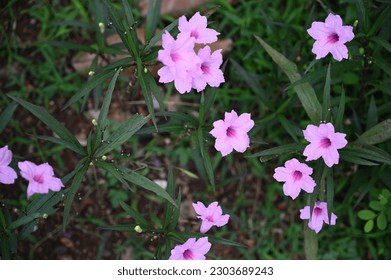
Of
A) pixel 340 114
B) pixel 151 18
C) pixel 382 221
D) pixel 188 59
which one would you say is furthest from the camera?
pixel 382 221

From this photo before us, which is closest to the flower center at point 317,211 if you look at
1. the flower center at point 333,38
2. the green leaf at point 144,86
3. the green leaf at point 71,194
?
the flower center at point 333,38

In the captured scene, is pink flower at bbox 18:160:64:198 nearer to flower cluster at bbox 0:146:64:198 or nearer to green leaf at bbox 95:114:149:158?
flower cluster at bbox 0:146:64:198

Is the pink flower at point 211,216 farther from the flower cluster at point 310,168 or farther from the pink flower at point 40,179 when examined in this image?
the pink flower at point 40,179

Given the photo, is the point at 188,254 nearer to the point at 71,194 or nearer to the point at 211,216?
the point at 211,216

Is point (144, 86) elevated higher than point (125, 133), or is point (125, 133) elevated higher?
point (144, 86)

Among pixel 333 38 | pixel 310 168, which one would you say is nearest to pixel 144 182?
pixel 310 168

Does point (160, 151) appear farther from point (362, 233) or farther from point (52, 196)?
point (362, 233)
